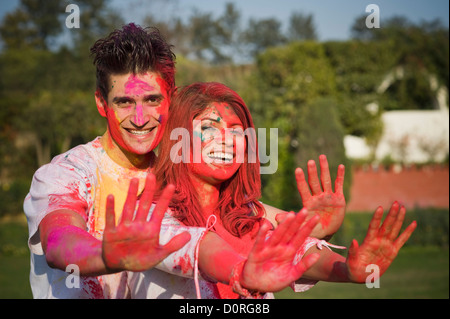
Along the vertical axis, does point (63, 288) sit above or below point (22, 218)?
below

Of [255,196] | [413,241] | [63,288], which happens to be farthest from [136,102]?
[413,241]

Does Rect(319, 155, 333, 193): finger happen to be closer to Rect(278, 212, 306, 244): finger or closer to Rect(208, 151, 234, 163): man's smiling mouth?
Rect(208, 151, 234, 163): man's smiling mouth

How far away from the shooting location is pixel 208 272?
2404mm

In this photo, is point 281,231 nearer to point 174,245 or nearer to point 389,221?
point 174,245

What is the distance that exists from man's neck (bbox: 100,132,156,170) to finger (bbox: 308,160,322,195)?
98 cm

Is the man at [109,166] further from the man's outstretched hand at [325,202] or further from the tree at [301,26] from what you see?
the tree at [301,26]

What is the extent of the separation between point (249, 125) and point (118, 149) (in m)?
0.79

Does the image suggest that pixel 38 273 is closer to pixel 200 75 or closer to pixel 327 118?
pixel 327 118

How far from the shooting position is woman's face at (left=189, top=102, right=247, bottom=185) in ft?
9.57

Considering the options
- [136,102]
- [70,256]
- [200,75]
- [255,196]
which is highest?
[200,75]

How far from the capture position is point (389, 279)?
1065 centimetres

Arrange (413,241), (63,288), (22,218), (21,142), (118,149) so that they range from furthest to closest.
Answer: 1. (21,142)
2. (22,218)
3. (413,241)
4. (118,149)
5. (63,288)

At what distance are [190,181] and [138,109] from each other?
1.65 ft

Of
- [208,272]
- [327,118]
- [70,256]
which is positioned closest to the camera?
[70,256]
